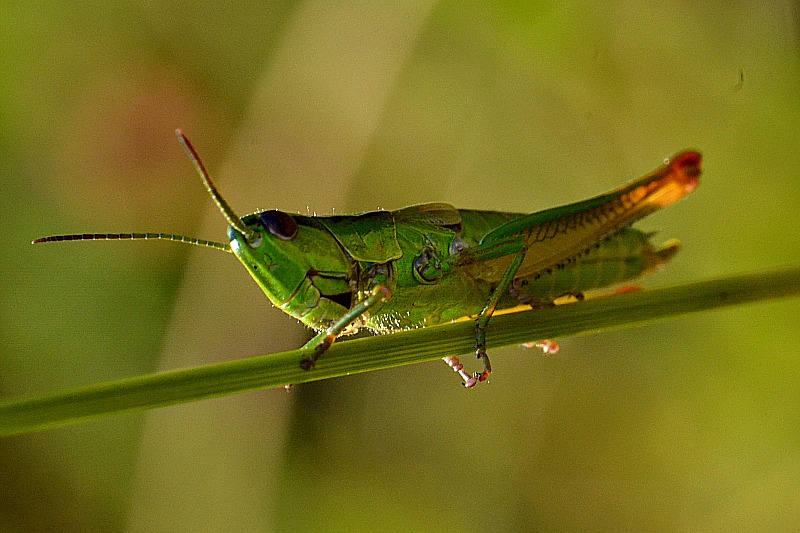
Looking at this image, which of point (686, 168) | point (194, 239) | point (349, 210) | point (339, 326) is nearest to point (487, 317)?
point (339, 326)

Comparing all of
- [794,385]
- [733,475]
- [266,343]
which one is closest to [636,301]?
[794,385]

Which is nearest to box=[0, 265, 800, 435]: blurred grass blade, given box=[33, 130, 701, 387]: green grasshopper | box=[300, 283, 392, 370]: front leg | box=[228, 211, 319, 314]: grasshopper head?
box=[300, 283, 392, 370]: front leg

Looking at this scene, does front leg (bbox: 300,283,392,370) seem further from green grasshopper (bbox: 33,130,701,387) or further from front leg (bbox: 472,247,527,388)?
front leg (bbox: 472,247,527,388)

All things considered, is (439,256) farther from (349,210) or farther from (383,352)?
(349,210)

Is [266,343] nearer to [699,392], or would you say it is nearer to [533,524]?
[533,524]

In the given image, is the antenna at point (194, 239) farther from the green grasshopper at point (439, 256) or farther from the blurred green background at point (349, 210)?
the blurred green background at point (349, 210)

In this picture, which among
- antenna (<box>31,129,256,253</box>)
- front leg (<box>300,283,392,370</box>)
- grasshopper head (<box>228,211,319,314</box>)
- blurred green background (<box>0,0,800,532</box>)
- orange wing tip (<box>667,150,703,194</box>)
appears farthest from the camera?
blurred green background (<box>0,0,800,532</box>)
